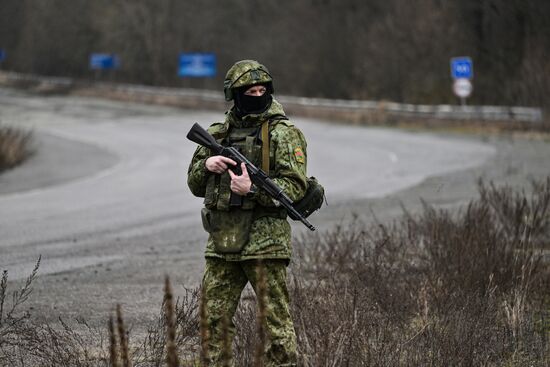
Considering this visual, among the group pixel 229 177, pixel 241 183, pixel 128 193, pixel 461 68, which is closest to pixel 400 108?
pixel 461 68

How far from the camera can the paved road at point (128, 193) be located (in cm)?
950

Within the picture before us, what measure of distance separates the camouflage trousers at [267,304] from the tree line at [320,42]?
24529 mm

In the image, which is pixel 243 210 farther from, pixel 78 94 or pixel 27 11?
pixel 27 11

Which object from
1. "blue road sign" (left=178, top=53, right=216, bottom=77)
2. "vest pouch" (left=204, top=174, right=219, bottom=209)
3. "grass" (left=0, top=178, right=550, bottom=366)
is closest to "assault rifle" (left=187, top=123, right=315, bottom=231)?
"vest pouch" (left=204, top=174, right=219, bottom=209)

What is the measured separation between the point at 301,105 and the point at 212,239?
120 ft

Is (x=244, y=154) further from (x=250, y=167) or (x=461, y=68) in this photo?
(x=461, y=68)

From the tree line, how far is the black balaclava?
24379mm

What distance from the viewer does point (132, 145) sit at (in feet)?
96.9

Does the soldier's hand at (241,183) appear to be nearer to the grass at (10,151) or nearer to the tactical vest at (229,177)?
the tactical vest at (229,177)

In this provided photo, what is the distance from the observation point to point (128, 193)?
17.3m

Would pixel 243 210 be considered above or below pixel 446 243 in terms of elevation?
above

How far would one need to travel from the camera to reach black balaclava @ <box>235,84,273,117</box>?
4.80m

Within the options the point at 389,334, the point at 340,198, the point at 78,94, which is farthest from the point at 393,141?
the point at 78,94

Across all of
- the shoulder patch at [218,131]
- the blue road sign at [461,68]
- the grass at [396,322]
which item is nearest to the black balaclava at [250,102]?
the shoulder patch at [218,131]
